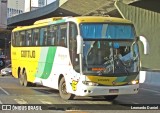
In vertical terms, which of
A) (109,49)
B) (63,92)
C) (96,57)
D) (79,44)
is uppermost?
(79,44)

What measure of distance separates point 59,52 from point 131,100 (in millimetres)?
3399

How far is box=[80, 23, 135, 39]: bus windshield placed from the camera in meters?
15.3

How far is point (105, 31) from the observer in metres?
15.4

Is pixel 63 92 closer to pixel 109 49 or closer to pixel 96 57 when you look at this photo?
pixel 96 57

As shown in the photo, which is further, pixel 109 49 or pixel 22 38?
pixel 22 38

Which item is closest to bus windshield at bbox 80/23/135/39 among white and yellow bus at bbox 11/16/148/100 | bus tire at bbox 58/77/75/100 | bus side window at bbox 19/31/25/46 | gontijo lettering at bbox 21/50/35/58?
white and yellow bus at bbox 11/16/148/100

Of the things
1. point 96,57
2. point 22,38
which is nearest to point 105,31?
point 96,57

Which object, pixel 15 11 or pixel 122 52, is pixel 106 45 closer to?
pixel 122 52

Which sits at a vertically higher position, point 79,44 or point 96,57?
point 79,44

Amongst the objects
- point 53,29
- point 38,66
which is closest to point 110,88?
point 53,29

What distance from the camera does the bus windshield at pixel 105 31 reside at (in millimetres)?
15281

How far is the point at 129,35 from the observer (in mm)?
15586

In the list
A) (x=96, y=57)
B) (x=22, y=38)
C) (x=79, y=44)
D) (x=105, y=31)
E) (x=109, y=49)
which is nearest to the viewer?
(x=79, y=44)

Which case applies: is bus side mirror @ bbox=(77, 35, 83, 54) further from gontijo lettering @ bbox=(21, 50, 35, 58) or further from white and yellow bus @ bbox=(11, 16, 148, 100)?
gontijo lettering @ bbox=(21, 50, 35, 58)
